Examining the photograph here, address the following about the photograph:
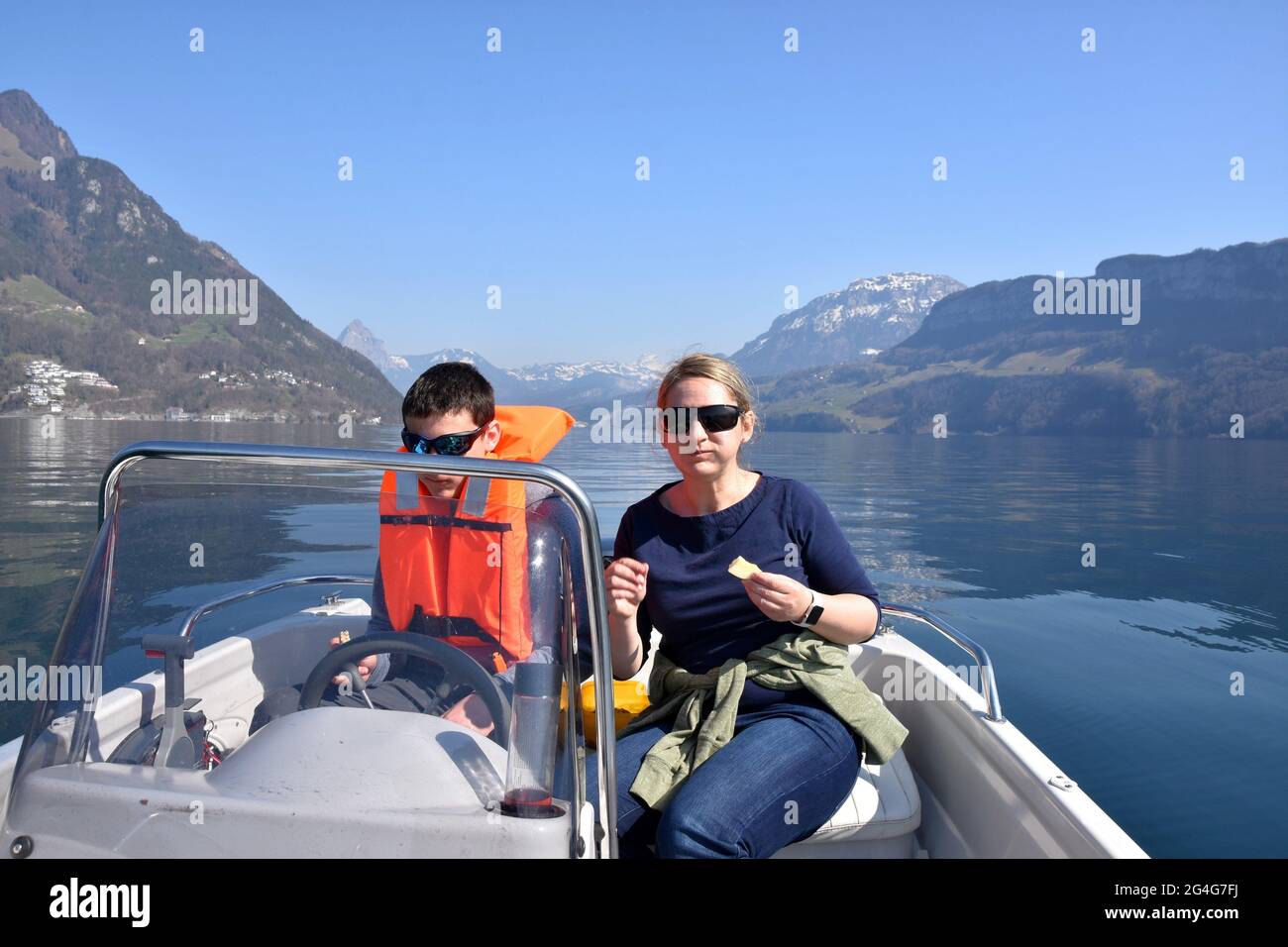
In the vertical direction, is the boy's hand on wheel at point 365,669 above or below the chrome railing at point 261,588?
below

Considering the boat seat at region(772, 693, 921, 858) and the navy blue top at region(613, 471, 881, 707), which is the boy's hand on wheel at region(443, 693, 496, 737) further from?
the boat seat at region(772, 693, 921, 858)

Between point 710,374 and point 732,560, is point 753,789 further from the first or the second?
point 710,374

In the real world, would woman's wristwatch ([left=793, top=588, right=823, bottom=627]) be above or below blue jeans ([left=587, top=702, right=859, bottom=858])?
above

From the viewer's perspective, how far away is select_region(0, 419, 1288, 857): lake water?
20.2 feet

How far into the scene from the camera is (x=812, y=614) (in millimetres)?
2639

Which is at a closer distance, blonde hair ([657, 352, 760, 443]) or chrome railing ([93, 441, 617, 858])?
chrome railing ([93, 441, 617, 858])

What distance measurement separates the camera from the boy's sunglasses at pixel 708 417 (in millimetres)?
2855

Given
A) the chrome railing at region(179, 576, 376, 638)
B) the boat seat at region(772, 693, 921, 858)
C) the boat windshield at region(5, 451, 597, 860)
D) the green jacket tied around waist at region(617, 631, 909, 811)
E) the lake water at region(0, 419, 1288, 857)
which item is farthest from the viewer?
the lake water at region(0, 419, 1288, 857)

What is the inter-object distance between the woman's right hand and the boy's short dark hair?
0.75 meters

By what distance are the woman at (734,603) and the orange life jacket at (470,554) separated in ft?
1.61

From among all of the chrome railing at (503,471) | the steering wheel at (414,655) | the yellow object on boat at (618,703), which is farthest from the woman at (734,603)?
the steering wheel at (414,655)

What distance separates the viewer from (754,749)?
8.46ft

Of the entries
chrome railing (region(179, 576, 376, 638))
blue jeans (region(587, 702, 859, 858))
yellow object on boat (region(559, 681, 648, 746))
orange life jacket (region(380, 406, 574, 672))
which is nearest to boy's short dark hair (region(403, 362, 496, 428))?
chrome railing (region(179, 576, 376, 638))

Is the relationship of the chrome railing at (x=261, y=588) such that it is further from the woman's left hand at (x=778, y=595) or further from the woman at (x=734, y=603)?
the woman's left hand at (x=778, y=595)
